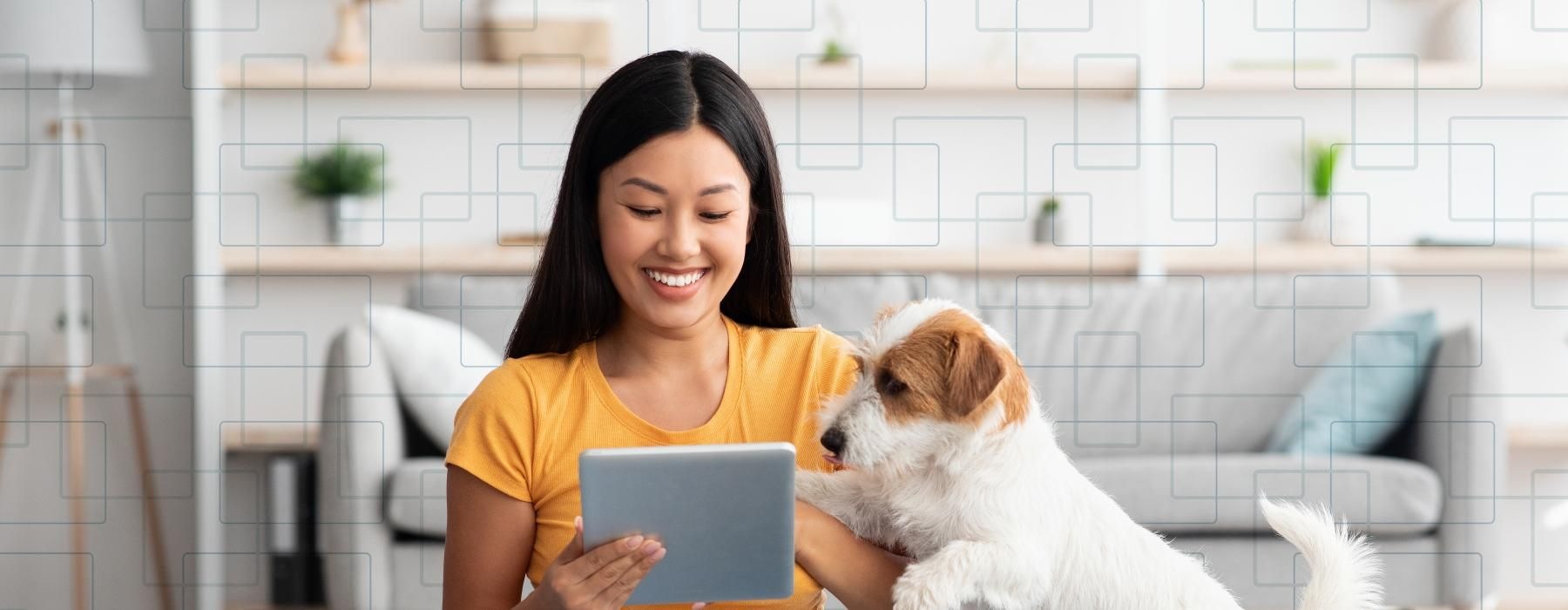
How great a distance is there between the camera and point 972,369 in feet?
3.76

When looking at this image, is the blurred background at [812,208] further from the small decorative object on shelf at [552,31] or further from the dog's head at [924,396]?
the dog's head at [924,396]

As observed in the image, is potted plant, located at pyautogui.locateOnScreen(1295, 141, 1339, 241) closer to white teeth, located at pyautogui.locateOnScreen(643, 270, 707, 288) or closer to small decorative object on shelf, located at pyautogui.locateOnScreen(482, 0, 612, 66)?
small decorative object on shelf, located at pyautogui.locateOnScreen(482, 0, 612, 66)

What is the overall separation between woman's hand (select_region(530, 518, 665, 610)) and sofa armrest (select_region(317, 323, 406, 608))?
1702 millimetres

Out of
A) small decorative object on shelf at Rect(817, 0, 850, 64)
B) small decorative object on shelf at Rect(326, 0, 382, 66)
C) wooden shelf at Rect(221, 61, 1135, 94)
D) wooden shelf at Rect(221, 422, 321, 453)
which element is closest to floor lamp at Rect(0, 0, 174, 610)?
wooden shelf at Rect(221, 422, 321, 453)

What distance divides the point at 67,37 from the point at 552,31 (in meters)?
1.20

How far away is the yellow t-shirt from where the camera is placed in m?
1.31

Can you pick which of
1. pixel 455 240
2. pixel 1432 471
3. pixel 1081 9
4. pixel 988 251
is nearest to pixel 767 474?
pixel 1432 471

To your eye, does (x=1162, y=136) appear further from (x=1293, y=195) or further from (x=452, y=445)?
(x=452, y=445)

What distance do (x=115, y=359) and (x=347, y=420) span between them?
116 centimetres

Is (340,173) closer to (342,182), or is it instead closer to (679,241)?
(342,182)

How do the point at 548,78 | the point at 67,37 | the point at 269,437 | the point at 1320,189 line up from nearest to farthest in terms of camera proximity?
the point at 67,37 → the point at 269,437 → the point at 548,78 → the point at 1320,189

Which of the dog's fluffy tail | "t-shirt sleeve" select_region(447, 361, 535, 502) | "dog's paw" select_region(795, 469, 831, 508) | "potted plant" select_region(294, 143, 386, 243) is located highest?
"potted plant" select_region(294, 143, 386, 243)

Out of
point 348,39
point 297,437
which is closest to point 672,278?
point 297,437

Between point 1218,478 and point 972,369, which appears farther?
point 1218,478
